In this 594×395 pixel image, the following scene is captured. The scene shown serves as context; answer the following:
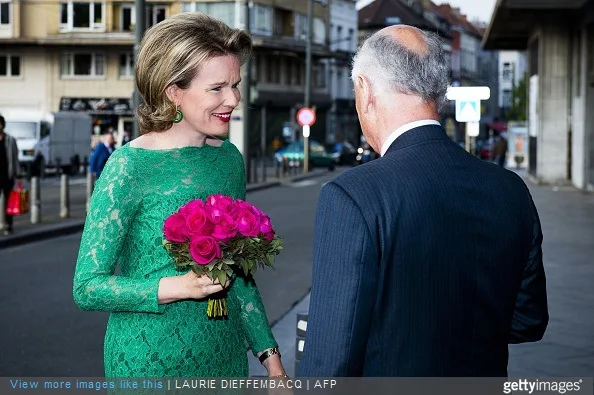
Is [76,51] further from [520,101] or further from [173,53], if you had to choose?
[173,53]

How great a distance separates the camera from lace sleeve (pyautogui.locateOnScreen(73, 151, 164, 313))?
3350mm

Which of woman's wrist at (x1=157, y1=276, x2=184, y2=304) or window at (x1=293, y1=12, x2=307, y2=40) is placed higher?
window at (x1=293, y1=12, x2=307, y2=40)

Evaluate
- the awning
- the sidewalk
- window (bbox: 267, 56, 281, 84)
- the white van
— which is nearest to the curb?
the sidewalk

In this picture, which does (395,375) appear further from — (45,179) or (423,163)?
(45,179)

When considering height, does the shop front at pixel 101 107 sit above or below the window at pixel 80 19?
below

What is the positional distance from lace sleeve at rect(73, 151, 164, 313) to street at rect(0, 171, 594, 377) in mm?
5128

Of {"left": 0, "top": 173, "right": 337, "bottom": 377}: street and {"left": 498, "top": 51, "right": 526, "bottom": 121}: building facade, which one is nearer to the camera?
{"left": 0, "top": 173, "right": 337, "bottom": 377}: street

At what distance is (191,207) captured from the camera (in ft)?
10.9

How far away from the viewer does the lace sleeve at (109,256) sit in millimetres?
3350

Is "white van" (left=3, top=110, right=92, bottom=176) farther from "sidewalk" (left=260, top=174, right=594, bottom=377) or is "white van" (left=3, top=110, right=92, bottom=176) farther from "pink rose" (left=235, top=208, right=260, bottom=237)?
"pink rose" (left=235, top=208, right=260, bottom=237)

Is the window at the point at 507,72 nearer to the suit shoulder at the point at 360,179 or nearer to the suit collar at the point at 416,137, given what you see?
the suit collar at the point at 416,137

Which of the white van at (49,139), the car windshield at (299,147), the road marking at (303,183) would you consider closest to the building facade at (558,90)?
the road marking at (303,183)

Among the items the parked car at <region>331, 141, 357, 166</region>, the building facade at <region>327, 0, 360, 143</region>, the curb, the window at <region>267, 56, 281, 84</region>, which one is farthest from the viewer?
the building facade at <region>327, 0, 360, 143</region>

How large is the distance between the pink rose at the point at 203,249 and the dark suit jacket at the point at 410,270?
22.3 inches
